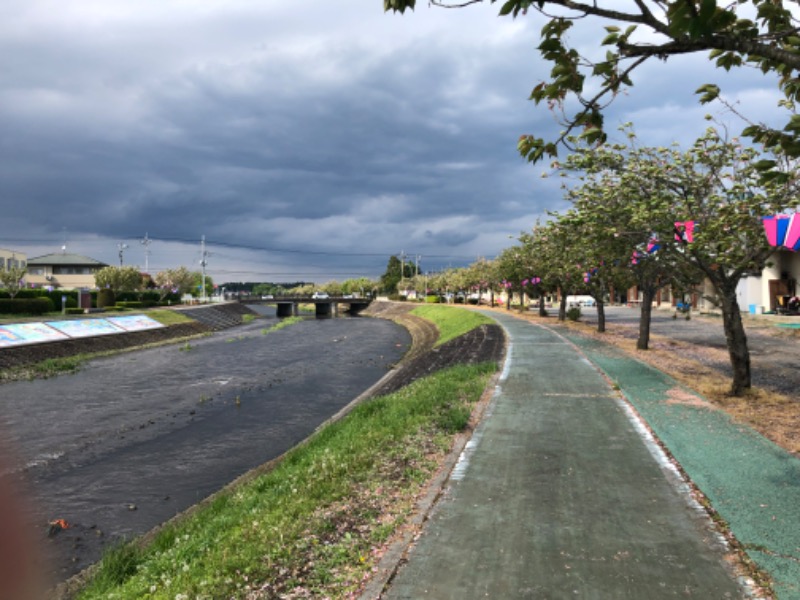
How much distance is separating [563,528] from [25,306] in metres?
47.8

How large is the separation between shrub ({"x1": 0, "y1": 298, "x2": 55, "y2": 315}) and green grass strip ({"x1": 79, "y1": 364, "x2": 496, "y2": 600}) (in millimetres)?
40699

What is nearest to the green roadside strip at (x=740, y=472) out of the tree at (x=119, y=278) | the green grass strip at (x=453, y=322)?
the green grass strip at (x=453, y=322)

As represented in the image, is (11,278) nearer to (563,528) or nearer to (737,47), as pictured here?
(563,528)

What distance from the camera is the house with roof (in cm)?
9469

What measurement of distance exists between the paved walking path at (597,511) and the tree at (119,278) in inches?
2676

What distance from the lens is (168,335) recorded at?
156 feet

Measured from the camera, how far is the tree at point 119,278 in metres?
68.1

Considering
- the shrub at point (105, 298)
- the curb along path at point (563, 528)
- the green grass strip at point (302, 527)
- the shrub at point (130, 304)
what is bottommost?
the green grass strip at point (302, 527)

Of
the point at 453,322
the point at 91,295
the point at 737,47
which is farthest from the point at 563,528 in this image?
the point at 91,295

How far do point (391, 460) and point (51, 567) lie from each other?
5043 millimetres

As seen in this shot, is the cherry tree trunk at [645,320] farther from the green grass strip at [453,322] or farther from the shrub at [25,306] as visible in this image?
the shrub at [25,306]

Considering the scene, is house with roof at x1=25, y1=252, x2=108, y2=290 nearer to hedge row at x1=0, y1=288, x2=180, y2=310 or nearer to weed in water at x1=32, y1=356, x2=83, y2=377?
hedge row at x1=0, y1=288, x2=180, y2=310

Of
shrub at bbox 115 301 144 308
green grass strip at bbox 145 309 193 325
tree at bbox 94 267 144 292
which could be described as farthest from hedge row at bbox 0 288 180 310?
green grass strip at bbox 145 309 193 325

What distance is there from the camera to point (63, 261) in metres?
99.4
